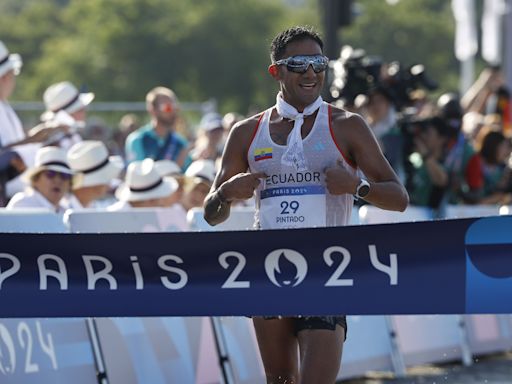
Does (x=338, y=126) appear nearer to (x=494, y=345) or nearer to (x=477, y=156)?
(x=494, y=345)

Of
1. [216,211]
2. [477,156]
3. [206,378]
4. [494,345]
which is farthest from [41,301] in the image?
[477,156]

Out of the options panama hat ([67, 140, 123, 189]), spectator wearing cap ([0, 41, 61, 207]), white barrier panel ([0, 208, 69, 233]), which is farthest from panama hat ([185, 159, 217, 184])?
white barrier panel ([0, 208, 69, 233])

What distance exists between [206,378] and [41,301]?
120 inches

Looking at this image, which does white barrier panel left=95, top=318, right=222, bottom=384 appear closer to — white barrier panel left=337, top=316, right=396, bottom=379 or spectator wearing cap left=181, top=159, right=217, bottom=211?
white barrier panel left=337, top=316, right=396, bottom=379

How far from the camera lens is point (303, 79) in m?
6.29

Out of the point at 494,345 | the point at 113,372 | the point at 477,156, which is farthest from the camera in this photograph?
the point at 477,156

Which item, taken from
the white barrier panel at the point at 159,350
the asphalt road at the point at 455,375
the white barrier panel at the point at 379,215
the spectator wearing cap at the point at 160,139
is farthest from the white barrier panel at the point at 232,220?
the spectator wearing cap at the point at 160,139

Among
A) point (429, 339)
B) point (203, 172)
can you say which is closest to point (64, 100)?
Result: point (203, 172)

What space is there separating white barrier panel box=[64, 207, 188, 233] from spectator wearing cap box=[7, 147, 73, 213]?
0.78 metres

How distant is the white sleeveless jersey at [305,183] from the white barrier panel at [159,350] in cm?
244

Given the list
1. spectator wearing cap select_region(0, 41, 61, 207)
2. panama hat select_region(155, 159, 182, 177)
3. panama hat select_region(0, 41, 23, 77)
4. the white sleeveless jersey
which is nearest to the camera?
the white sleeveless jersey

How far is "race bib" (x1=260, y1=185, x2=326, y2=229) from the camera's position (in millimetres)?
6293

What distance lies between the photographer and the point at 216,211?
6.39 metres

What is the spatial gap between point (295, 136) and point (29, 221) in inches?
99.4
